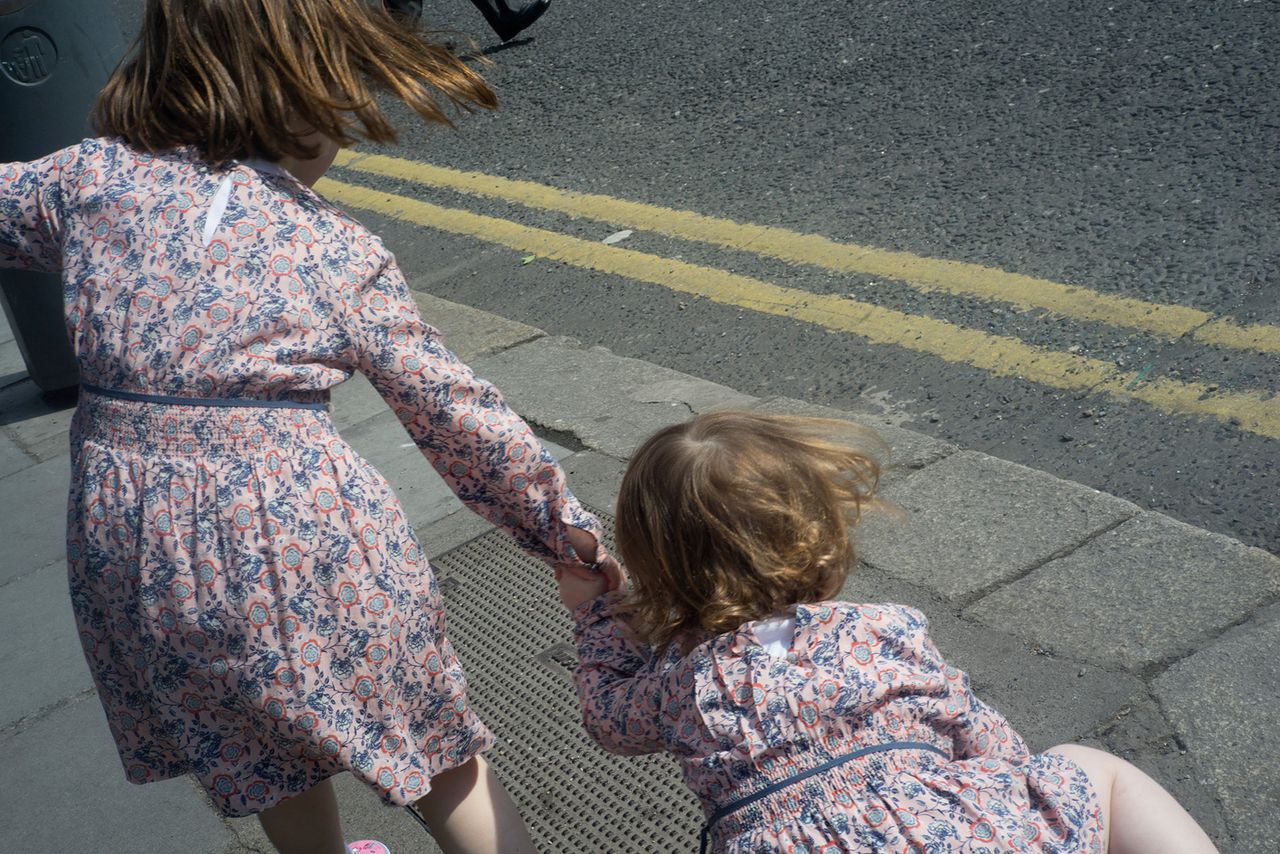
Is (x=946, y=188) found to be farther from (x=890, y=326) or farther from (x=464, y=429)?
(x=464, y=429)

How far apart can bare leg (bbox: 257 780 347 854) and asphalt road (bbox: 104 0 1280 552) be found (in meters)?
1.86

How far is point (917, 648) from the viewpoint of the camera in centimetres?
163

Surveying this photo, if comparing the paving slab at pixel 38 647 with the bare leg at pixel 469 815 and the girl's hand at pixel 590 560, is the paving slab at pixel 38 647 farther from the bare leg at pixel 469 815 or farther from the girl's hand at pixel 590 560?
the girl's hand at pixel 590 560

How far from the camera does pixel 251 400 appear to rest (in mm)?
1714

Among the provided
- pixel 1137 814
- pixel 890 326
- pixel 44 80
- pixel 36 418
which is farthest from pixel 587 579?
pixel 36 418

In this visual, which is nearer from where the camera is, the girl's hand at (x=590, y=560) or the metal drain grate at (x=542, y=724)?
the girl's hand at (x=590, y=560)

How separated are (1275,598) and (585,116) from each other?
4.69m

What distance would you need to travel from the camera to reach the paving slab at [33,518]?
3627mm

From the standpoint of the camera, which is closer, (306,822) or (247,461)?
(247,461)

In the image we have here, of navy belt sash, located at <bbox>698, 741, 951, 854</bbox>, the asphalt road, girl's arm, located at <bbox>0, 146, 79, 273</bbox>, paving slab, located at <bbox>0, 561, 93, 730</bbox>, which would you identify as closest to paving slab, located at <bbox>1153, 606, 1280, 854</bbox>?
the asphalt road

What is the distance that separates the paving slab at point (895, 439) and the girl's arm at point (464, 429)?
4.33ft

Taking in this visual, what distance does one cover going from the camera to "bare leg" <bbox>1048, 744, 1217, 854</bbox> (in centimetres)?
172

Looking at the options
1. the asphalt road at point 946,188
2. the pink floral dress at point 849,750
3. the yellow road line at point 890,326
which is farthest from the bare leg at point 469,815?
the yellow road line at point 890,326

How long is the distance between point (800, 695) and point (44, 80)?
3.56 metres
